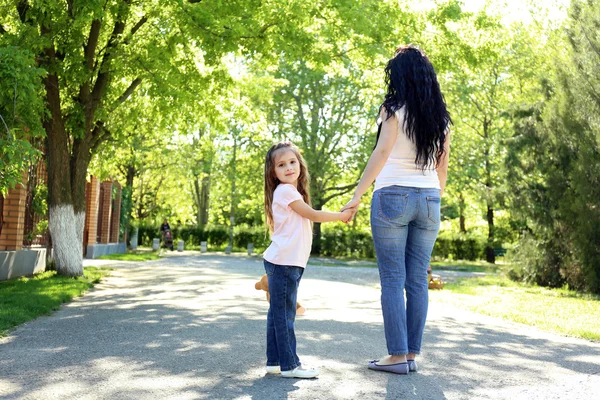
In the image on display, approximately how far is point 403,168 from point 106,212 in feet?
81.7

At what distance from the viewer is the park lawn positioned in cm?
942

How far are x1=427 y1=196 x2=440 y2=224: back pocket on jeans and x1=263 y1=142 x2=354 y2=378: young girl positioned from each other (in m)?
0.57

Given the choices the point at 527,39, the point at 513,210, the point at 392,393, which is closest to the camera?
the point at 392,393

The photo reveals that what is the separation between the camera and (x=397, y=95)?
17.9 feet

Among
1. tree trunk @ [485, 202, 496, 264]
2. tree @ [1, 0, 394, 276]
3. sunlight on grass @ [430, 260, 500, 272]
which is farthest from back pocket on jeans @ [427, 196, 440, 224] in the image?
tree trunk @ [485, 202, 496, 264]

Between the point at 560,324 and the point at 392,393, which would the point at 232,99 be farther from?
the point at 392,393

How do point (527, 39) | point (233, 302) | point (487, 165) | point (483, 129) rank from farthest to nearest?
point (483, 129)
point (487, 165)
point (527, 39)
point (233, 302)

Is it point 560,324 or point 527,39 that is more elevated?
point 527,39

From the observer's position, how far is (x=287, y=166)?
5.34 meters

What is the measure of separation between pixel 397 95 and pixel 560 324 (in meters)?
5.32

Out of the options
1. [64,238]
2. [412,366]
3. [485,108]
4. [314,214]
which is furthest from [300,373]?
[485,108]

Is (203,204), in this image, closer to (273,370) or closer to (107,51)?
(107,51)

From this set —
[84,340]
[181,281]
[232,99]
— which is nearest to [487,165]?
[232,99]

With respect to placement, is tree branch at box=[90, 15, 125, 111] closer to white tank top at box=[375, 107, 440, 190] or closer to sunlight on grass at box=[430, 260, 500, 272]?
white tank top at box=[375, 107, 440, 190]
